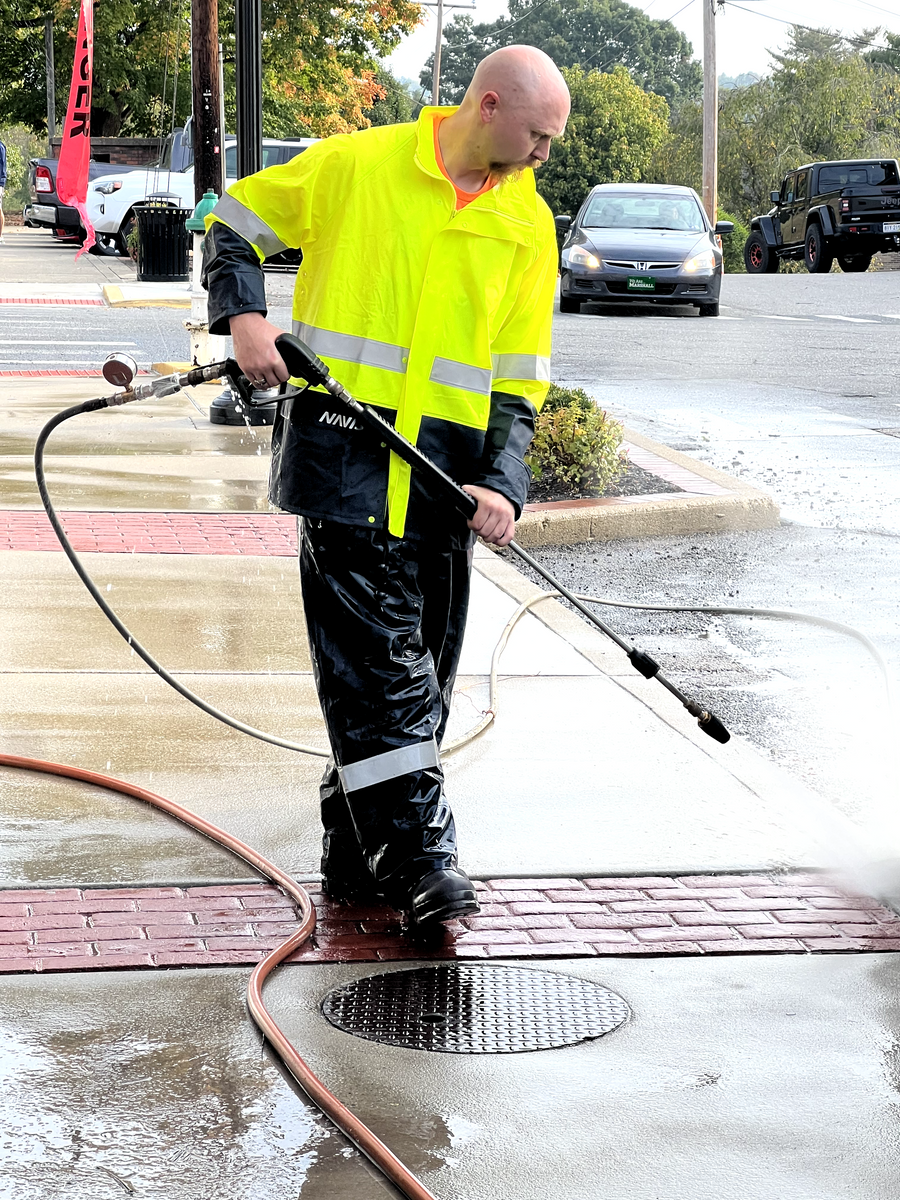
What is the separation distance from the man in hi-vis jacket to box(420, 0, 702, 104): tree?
10709 centimetres

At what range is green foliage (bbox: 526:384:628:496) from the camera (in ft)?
28.5

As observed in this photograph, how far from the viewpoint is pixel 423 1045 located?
3.10m

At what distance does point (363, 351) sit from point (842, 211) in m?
26.9

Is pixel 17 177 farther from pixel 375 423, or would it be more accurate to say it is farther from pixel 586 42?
pixel 375 423

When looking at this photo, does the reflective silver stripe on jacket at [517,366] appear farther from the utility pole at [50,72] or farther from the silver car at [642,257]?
the utility pole at [50,72]

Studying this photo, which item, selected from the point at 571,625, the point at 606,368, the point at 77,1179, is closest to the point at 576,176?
the point at 606,368

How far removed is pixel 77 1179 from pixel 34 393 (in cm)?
1001

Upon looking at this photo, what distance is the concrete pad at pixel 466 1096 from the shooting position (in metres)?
2.62

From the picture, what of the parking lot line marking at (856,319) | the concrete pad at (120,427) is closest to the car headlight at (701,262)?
the parking lot line marking at (856,319)

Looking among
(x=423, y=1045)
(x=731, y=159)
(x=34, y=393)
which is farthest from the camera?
(x=731, y=159)

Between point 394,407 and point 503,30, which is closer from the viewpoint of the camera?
point 394,407

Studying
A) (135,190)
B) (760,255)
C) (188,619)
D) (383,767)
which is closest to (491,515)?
(383,767)

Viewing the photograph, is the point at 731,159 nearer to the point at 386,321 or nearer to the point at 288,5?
the point at 288,5

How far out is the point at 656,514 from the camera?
27.7 feet
